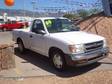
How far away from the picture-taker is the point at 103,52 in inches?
340

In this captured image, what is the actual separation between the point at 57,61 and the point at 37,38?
5.31 ft

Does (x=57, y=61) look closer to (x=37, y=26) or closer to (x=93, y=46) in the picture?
(x=93, y=46)

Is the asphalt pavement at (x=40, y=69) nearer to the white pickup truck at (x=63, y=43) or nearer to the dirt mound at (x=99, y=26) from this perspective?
the white pickup truck at (x=63, y=43)

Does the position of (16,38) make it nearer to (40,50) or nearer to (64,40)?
(40,50)

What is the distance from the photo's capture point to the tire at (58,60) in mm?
8245

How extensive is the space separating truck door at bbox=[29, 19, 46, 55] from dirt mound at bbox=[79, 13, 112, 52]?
4.82 m

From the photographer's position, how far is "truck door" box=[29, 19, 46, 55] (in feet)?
31.0

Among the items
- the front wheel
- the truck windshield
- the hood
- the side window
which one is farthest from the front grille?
the front wheel

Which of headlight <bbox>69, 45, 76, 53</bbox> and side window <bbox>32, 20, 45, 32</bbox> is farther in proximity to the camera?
side window <bbox>32, 20, 45, 32</bbox>

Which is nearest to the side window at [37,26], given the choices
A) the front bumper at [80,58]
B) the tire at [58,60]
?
the tire at [58,60]

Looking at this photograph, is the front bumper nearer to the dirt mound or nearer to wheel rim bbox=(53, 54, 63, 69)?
wheel rim bbox=(53, 54, 63, 69)

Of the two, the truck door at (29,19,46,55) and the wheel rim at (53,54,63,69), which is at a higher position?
the truck door at (29,19,46,55)

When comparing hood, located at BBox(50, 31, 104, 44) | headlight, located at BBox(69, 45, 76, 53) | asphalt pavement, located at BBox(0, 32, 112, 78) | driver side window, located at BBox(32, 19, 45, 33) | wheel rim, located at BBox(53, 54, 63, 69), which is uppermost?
driver side window, located at BBox(32, 19, 45, 33)

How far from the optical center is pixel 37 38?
973cm
